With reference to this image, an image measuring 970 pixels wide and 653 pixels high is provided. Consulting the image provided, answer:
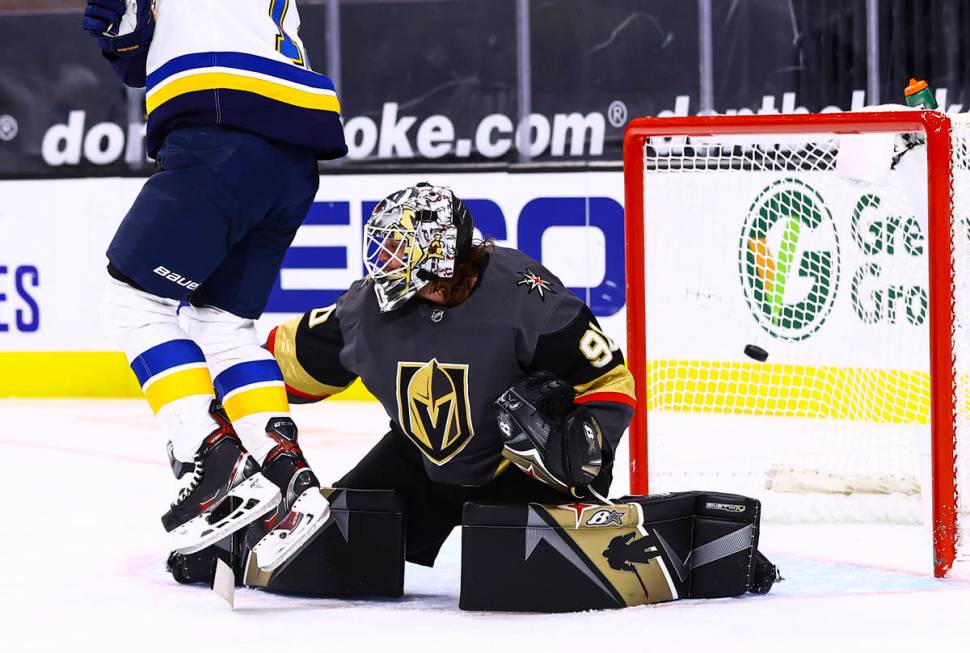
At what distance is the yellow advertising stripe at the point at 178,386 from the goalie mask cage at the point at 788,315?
0.91 metres

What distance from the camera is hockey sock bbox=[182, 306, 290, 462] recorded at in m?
2.46

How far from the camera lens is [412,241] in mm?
2359

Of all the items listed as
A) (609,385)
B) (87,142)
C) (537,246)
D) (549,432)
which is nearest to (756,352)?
(609,385)

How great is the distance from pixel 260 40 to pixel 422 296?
1.61ft

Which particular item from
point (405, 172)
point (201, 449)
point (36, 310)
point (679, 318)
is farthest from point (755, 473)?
point (36, 310)

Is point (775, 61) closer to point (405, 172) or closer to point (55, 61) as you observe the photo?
point (405, 172)

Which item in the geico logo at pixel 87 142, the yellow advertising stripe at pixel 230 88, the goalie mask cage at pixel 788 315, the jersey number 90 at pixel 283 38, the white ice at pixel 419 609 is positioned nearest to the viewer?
the white ice at pixel 419 609

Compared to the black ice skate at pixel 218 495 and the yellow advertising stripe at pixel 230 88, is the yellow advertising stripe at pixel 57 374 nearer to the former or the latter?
the yellow advertising stripe at pixel 230 88

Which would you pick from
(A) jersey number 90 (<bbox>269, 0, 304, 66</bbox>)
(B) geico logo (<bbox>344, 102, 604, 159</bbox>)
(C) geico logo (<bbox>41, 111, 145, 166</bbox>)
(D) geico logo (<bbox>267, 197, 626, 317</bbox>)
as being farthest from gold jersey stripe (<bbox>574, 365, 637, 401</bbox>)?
(C) geico logo (<bbox>41, 111, 145, 166</bbox>)

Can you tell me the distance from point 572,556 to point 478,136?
12.2 feet

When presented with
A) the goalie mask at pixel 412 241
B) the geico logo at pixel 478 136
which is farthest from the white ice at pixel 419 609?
the geico logo at pixel 478 136

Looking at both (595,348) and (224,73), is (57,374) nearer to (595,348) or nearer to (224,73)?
(224,73)

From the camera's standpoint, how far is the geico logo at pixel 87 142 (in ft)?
19.7

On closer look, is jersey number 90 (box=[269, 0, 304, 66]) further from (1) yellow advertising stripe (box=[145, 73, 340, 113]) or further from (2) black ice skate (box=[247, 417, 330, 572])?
(2) black ice skate (box=[247, 417, 330, 572])
